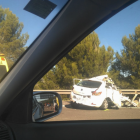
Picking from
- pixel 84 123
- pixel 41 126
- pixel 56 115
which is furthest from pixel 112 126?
pixel 41 126

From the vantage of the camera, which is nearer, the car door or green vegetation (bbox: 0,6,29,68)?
the car door

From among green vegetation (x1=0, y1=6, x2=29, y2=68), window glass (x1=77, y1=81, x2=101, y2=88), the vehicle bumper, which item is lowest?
the vehicle bumper

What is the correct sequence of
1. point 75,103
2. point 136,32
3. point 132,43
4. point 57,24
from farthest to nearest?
point 75,103 < point 132,43 < point 136,32 < point 57,24

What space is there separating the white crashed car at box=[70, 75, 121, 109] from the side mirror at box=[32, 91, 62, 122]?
0.22 metres

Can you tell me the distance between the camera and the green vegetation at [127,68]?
2104 mm

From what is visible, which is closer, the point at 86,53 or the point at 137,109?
the point at 86,53

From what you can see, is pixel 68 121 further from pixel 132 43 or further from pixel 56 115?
pixel 132 43

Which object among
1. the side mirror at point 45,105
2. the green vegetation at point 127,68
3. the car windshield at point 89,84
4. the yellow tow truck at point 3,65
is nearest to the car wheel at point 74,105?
the side mirror at point 45,105

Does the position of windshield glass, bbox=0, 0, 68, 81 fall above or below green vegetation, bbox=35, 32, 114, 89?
above

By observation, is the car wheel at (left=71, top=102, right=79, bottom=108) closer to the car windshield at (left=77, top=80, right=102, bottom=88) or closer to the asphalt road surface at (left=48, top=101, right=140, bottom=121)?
the asphalt road surface at (left=48, top=101, right=140, bottom=121)

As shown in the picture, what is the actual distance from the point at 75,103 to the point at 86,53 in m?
0.76

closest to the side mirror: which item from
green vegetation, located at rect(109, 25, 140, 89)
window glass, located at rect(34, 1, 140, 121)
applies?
window glass, located at rect(34, 1, 140, 121)

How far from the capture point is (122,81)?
2.16 metres

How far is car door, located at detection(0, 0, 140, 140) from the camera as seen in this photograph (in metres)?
1.53
